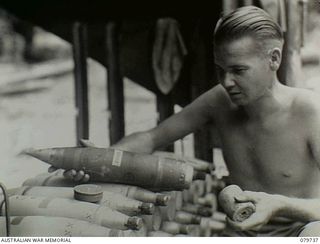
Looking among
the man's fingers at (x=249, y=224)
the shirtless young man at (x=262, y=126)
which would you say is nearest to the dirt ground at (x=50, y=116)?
the shirtless young man at (x=262, y=126)

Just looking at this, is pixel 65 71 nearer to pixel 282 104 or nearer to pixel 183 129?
pixel 183 129

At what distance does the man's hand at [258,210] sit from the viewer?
2.56 meters

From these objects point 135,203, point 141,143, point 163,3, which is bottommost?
point 135,203

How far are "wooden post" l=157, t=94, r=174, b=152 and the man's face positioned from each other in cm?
24

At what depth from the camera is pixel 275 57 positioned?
257 cm

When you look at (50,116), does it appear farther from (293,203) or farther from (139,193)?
(293,203)

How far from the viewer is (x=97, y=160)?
8.59 feet

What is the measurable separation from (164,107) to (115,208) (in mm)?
482

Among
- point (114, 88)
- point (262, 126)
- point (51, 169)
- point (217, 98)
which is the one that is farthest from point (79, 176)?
point (262, 126)

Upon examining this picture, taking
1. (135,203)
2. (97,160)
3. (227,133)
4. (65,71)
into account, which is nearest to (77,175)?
(97,160)

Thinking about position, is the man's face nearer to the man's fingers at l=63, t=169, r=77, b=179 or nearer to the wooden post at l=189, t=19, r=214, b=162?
the wooden post at l=189, t=19, r=214, b=162

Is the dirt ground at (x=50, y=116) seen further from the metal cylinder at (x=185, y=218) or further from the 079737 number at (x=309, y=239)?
the 079737 number at (x=309, y=239)

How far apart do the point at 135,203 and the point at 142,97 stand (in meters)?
0.48

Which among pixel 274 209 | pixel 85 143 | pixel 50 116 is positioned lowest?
pixel 274 209
